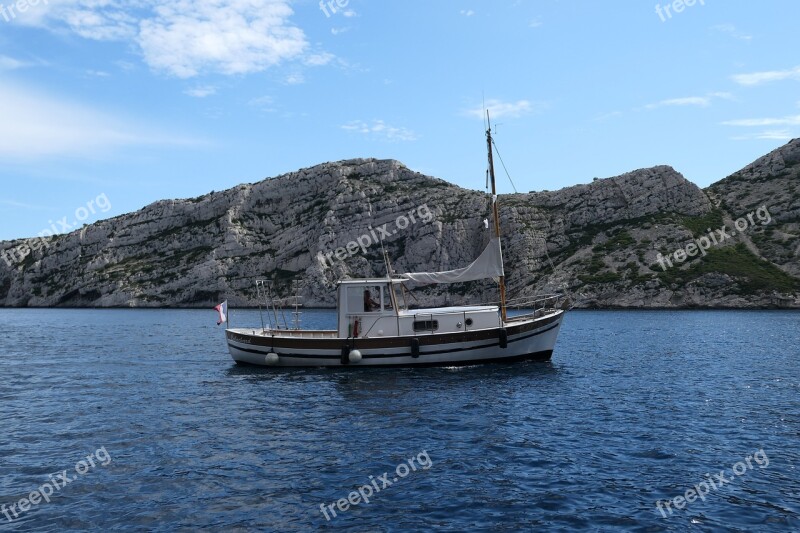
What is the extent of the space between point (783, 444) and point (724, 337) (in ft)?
142

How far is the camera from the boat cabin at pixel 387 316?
3678cm

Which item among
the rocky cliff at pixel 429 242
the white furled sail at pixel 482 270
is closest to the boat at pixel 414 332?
the white furled sail at pixel 482 270

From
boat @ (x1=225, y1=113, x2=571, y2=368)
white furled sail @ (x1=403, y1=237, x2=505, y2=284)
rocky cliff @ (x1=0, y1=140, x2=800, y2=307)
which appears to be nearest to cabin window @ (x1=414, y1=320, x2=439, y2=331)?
boat @ (x1=225, y1=113, x2=571, y2=368)

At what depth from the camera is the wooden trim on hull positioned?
36.5 meters

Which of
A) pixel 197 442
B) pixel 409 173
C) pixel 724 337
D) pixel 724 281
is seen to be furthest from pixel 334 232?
pixel 197 442

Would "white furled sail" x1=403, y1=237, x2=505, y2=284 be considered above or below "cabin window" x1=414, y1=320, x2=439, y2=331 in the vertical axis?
above

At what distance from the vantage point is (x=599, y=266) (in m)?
127

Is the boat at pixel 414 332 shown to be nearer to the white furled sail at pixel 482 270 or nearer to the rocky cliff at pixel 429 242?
the white furled sail at pixel 482 270

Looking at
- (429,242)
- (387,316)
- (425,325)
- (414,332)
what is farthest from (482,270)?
(429,242)

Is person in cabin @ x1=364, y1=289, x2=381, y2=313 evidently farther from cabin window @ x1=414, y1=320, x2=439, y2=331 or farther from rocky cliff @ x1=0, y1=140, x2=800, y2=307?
rocky cliff @ x1=0, y1=140, x2=800, y2=307

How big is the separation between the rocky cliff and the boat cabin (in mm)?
79286

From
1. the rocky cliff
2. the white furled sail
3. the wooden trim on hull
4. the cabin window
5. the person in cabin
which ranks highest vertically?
the rocky cliff

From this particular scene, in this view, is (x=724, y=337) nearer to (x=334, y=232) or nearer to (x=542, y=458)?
(x=542, y=458)

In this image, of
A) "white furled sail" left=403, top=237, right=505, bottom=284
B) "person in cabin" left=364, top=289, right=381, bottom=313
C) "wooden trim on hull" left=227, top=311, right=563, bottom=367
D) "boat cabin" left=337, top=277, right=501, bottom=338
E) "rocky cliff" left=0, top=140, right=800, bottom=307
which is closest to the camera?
"wooden trim on hull" left=227, top=311, right=563, bottom=367
